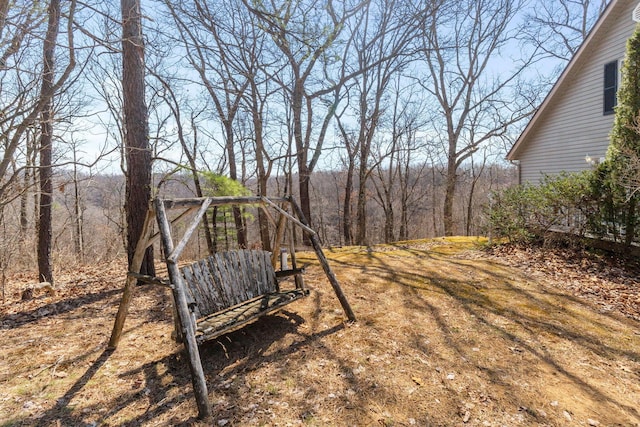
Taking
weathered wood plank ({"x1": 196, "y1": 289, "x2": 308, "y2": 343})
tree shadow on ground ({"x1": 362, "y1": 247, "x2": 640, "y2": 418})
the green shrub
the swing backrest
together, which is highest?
the green shrub

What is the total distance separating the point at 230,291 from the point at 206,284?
386 millimetres

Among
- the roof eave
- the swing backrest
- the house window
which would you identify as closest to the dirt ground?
the swing backrest

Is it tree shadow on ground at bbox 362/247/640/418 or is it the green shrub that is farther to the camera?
the green shrub

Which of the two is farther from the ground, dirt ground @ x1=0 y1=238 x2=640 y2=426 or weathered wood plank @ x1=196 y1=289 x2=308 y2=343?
weathered wood plank @ x1=196 y1=289 x2=308 y2=343

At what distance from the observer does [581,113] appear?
10461 millimetres

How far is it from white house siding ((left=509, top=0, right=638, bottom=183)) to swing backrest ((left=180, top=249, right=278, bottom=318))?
33.4ft

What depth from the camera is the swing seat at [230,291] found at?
3433 mm

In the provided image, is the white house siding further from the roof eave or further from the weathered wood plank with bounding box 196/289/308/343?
the weathered wood plank with bounding box 196/289/308/343

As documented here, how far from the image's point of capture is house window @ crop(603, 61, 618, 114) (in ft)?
30.9

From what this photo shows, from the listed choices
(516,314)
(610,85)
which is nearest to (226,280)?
(516,314)

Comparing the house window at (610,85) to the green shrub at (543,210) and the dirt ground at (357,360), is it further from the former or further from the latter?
the dirt ground at (357,360)

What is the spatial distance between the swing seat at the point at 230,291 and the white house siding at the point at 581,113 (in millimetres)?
10186

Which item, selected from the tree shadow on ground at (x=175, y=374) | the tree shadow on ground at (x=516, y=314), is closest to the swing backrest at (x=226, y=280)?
the tree shadow on ground at (x=175, y=374)

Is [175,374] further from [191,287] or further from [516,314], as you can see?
[516,314]
